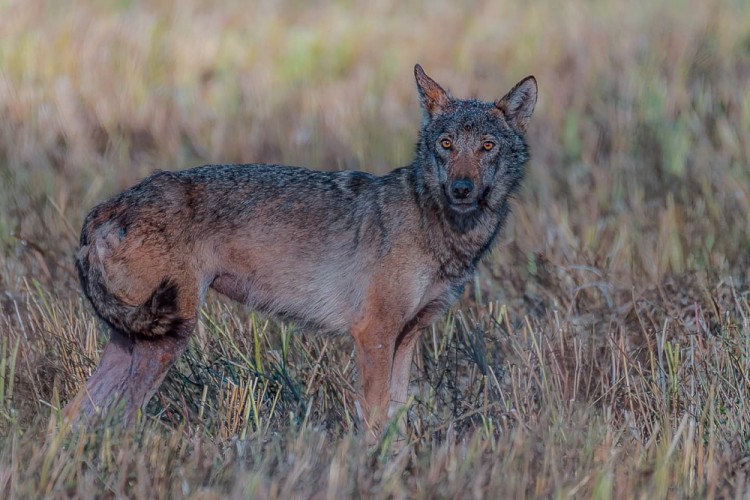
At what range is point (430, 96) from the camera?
5840mm

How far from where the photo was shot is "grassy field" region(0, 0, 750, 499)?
424 centimetres

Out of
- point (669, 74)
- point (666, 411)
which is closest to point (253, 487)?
point (666, 411)

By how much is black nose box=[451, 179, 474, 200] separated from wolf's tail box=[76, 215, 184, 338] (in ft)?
4.32

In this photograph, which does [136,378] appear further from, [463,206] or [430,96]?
[430,96]

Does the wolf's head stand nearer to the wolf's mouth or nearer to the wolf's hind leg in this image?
the wolf's mouth

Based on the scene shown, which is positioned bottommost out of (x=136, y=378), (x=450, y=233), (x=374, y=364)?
(x=136, y=378)

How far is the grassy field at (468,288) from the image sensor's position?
4242 millimetres

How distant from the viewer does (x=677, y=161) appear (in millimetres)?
9617

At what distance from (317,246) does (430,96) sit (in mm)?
964

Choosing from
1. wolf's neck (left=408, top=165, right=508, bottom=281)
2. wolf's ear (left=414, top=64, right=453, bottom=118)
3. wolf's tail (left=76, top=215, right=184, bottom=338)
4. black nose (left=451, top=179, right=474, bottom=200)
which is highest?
wolf's ear (left=414, top=64, right=453, bottom=118)

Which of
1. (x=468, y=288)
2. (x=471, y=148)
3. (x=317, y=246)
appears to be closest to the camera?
(x=471, y=148)

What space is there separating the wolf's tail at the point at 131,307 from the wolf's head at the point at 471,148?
1.34 metres

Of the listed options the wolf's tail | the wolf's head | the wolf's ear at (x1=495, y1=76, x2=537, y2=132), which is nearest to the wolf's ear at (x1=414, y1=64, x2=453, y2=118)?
the wolf's head

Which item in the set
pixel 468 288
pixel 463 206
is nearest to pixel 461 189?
pixel 463 206
